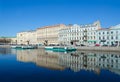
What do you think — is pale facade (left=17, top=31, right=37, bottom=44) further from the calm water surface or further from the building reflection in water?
the calm water surface

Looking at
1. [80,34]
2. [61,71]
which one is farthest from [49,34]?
[61,71]

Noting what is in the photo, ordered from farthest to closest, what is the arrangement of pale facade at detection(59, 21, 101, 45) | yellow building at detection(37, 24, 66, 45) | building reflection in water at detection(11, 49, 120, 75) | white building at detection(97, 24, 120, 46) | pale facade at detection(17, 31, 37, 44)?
pale facade at detection(17, 31, 37, 44)
yellow building at detection(37, 24, 66, 45)
pale facade at detection(59, 21, 101, 45)
white building at detection(97, 24, 120, 46)
building reflection in water at detection(11, 49, 120, 75)

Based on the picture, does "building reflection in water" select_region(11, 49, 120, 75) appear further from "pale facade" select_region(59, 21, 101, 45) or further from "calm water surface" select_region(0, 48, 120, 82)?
"pale facade" select_region(59, 21, 101, 45)

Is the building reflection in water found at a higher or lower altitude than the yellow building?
lower

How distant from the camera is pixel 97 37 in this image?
8362 centimetres

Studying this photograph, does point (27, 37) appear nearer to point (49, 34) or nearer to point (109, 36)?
point (49, 34)

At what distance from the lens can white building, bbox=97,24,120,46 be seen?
75375 mm

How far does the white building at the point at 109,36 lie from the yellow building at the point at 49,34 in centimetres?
3872

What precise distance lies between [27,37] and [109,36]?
316 feet

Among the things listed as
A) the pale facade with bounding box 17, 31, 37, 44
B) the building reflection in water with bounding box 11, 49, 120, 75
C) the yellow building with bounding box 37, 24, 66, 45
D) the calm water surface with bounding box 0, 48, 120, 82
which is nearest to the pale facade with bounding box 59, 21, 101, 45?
the yellow building with bounding box 37, 24, 66, 45

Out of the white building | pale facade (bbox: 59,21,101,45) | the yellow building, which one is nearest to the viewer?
the white building

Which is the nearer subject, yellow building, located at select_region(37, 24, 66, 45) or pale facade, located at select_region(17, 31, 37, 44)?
yellow building, located at select_region(37, 24, 66, 45)

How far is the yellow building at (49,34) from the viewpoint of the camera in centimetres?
11769

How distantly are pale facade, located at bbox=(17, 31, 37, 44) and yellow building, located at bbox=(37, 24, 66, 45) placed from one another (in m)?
8.41
